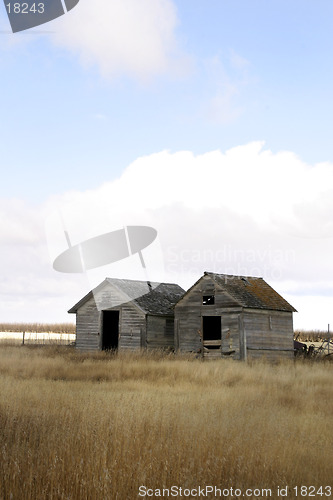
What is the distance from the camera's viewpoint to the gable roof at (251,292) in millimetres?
23172

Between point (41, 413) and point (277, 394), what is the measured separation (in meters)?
6.77

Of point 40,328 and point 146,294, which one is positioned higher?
point 146,294

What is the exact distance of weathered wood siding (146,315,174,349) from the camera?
25.4m

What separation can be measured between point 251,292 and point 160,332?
5.30 m

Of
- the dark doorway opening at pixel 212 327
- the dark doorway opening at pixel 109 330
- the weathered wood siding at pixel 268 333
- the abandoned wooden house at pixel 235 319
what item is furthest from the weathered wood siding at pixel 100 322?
the weathered wood siding at pixel 268 333

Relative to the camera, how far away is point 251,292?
24438 millimetres

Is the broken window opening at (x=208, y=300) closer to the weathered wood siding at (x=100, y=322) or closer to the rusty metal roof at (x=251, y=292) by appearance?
the rusty metal roof at (x=251, y=292)

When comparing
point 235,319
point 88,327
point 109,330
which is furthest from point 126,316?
point 235,319

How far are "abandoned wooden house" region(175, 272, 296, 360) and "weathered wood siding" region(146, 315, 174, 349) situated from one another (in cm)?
170

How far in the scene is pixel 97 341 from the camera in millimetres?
27078

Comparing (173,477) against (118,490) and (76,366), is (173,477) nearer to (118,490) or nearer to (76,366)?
(118,490)

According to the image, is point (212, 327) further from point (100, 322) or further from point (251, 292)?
point (100, 322)

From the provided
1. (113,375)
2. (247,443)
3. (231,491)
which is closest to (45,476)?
(231,491)

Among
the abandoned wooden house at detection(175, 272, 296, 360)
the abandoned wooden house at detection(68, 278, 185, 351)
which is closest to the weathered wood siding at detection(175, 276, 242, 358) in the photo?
the abandoned wooden house at detection(175, 272, 296, 360)
